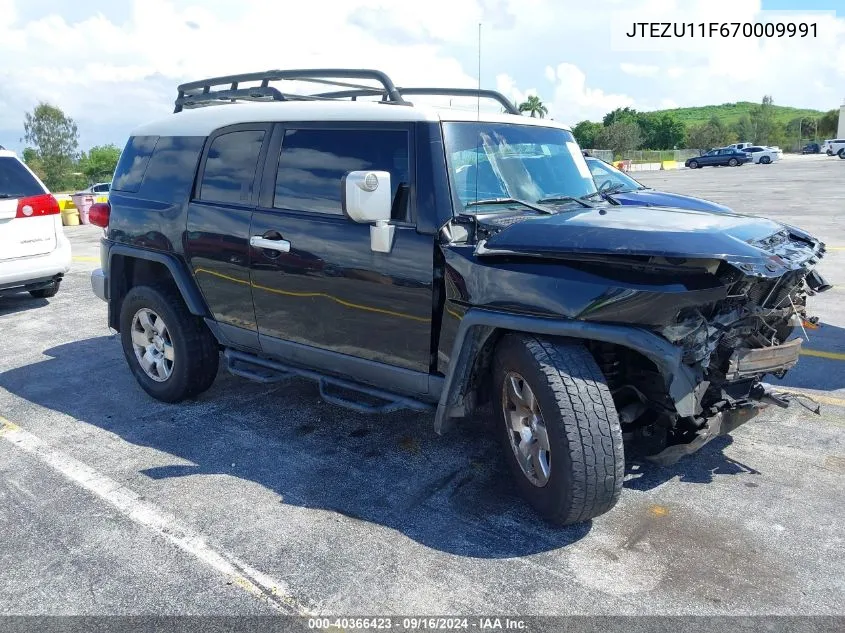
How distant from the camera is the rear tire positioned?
9.17 m

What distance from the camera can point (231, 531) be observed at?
3.50 metres

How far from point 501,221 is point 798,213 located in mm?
15630

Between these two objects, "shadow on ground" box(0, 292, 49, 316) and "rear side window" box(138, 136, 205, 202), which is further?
"shadow on ground" box(0, 292, 49, 316)

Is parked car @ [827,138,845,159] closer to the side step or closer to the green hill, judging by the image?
the side step

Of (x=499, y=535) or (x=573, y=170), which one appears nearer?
(x=499, y=535)

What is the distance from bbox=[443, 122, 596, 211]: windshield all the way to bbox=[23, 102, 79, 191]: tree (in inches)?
2669

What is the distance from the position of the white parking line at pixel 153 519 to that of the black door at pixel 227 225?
4.08ft

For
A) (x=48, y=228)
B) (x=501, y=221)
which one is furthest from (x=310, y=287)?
(x=48, y=228)

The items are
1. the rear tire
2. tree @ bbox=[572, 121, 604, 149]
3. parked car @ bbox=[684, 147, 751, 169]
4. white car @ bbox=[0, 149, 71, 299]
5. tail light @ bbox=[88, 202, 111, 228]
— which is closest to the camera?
tail light @ bbox=[88, 202, 111, 228]

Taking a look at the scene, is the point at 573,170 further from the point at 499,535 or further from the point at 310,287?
the point at 499,535

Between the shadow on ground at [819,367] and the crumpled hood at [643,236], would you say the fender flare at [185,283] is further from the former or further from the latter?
the shadow on ground at [819,367]

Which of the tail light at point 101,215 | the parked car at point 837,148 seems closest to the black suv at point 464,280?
the tail light at point 101,215

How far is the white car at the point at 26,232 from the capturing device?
8.07 metres

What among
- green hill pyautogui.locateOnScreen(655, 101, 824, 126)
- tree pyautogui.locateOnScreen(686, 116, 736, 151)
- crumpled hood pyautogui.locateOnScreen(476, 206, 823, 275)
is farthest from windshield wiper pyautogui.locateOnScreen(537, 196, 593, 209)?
green hill pyautogui.locateOnScreen(655, 101, 824, 126)
